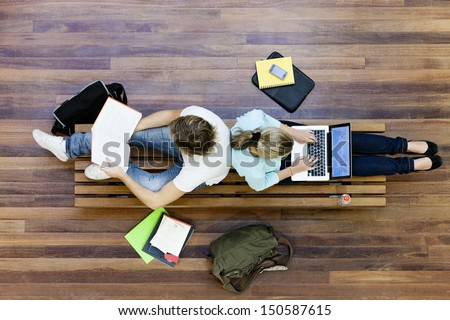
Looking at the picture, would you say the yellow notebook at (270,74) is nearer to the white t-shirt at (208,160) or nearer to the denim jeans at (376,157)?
the denim jeans at (376,157)

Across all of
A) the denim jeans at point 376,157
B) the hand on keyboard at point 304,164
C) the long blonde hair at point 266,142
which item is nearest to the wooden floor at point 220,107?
the denim jeans at point 376,157

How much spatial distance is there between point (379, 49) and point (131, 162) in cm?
182

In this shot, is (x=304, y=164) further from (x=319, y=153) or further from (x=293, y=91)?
(x=293, y=91)

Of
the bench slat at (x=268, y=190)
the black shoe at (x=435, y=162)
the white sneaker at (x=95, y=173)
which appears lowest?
the bench slat at (x=268, y=190)

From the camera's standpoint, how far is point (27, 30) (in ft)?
9.73

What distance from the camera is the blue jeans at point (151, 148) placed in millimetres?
2537

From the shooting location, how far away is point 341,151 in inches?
99.7

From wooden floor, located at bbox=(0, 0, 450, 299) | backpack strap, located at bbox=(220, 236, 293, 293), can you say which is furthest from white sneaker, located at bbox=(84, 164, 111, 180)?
backpack strap, located at bbox=(220, 236, 293, 293)

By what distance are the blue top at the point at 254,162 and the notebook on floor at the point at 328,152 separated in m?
0.24

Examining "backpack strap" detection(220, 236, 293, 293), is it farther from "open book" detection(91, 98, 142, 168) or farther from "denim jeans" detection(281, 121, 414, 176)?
"open book" detection(91, 98, 142, 168)

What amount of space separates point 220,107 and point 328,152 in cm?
79

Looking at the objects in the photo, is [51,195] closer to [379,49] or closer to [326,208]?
[326,208]

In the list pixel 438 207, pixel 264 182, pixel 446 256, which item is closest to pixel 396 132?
pixel 438 207

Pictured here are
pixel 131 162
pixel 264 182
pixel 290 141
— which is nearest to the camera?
pixel 290 141
